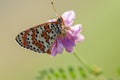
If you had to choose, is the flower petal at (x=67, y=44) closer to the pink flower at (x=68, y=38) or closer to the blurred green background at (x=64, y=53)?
the pink flower at (x=68, y=38)

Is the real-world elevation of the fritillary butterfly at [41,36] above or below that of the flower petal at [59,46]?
above

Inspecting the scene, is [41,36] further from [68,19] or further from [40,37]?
[68,19]

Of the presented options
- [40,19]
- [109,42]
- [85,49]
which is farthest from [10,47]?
[109,42]

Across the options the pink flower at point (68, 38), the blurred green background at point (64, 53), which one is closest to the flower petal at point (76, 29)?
the pink flower at point (68, 38)

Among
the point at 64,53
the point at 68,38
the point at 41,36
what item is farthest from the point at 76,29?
the point at 64,53

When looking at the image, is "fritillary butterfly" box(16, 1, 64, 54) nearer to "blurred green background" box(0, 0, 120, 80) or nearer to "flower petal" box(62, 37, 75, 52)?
"flower petal" box(62, 37, 75, 52)

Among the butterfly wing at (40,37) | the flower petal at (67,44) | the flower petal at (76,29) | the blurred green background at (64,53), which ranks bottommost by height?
the blurred green background at (64,53)

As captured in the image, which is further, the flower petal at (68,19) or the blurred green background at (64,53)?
the blurred green background at (64,53)
